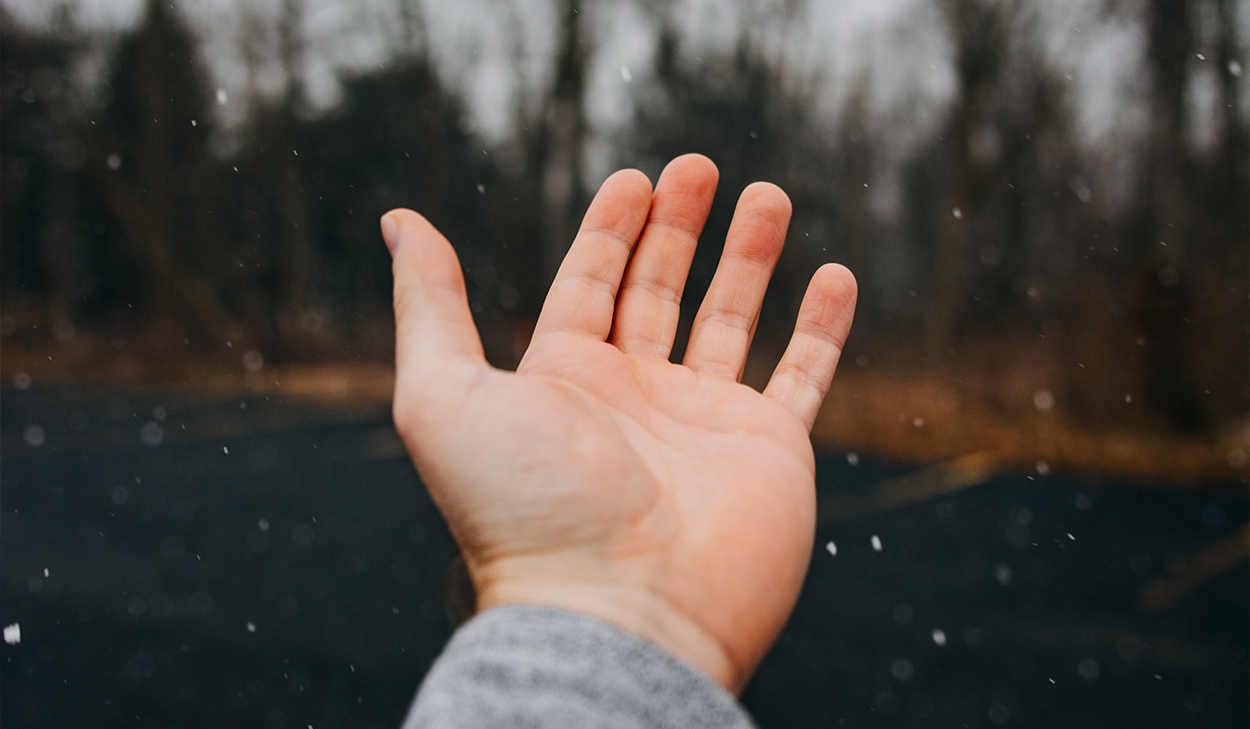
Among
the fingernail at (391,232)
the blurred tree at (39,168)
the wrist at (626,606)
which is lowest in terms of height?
the blurred tree at (39,168)

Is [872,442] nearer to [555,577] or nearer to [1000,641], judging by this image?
[1000,641]

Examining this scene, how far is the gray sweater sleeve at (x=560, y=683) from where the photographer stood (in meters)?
0.98

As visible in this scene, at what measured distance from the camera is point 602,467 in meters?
1.36

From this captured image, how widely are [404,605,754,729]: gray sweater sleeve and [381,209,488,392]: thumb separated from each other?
49 cm

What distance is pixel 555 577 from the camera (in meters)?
1.26

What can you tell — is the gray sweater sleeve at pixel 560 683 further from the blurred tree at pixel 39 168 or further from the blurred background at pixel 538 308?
the blurred tree at pixel 39 168

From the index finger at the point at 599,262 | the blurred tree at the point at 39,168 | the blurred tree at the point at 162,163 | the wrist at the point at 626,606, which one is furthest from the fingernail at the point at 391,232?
the blurred tree at the point at 39,168

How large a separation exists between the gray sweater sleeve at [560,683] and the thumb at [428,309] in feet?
1.61

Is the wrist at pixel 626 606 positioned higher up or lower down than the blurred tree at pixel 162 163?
higher up

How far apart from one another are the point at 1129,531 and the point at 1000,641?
3.16m

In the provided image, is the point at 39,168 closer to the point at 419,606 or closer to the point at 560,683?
the point at 419,606

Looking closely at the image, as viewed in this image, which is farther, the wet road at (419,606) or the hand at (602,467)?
the wet road at (419,606)

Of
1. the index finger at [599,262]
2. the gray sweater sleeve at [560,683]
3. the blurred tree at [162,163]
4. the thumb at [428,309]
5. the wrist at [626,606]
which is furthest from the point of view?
the blurred tree at [162,163]

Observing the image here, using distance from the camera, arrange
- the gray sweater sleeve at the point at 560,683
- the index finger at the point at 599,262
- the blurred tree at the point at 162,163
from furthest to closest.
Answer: the blurred tree at the point at 162,163 → the index finger at the point at 599,262 → the gray sweater sleeve at the point at 560,683
